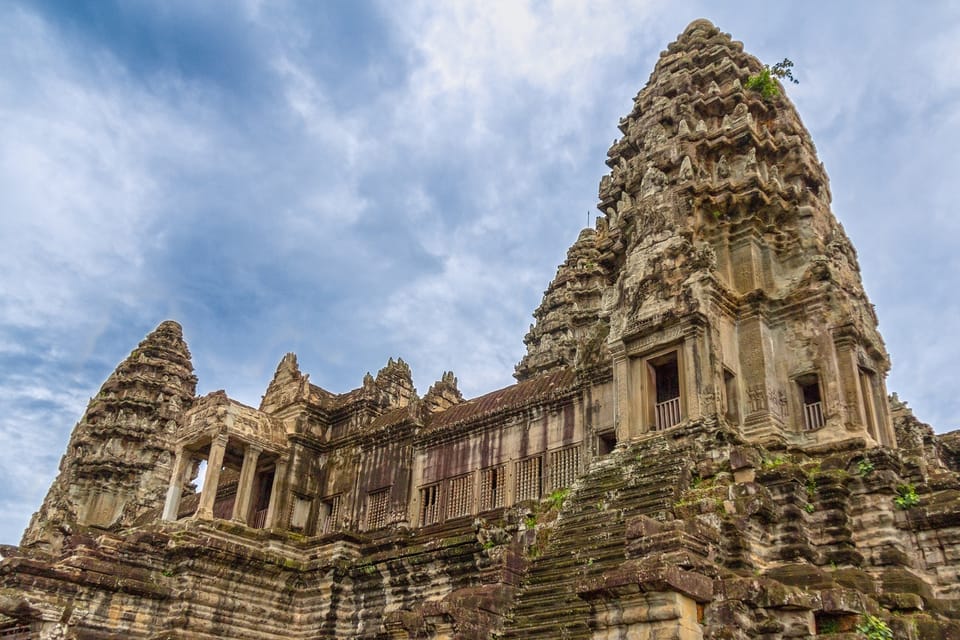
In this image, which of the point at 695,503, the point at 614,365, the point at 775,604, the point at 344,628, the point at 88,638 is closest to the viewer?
the point at 775,604

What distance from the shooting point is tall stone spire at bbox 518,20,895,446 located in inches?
698

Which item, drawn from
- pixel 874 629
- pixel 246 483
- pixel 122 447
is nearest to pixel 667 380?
pixel 874 629

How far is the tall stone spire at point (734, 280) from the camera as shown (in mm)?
17734

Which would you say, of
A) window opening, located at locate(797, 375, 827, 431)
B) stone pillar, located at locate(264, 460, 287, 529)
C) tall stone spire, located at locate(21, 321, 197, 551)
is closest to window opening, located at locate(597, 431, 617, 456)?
window opening, located at locate(797, 375, 827, 431)

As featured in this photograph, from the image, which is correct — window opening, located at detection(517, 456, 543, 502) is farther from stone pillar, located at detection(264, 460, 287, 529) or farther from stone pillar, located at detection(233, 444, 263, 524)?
stone pillar, located at detection(233, 444, 263, 524)

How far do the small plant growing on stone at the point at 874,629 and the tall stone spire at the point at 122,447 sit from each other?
1245 inches

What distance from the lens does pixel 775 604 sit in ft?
38.2

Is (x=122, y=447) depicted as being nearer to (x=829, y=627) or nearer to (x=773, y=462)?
(x=773, y=462)

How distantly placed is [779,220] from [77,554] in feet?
65.3

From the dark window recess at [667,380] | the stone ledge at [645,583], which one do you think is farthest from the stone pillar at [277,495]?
the stone ledge at [645,583]

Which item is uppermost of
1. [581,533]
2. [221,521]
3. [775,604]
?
[221,521]

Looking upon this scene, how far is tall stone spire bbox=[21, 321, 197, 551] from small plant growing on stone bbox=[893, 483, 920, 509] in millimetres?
30746

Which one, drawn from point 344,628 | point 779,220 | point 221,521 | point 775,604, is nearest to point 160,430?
point 221,521

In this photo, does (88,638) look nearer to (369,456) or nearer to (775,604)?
(369,456)
